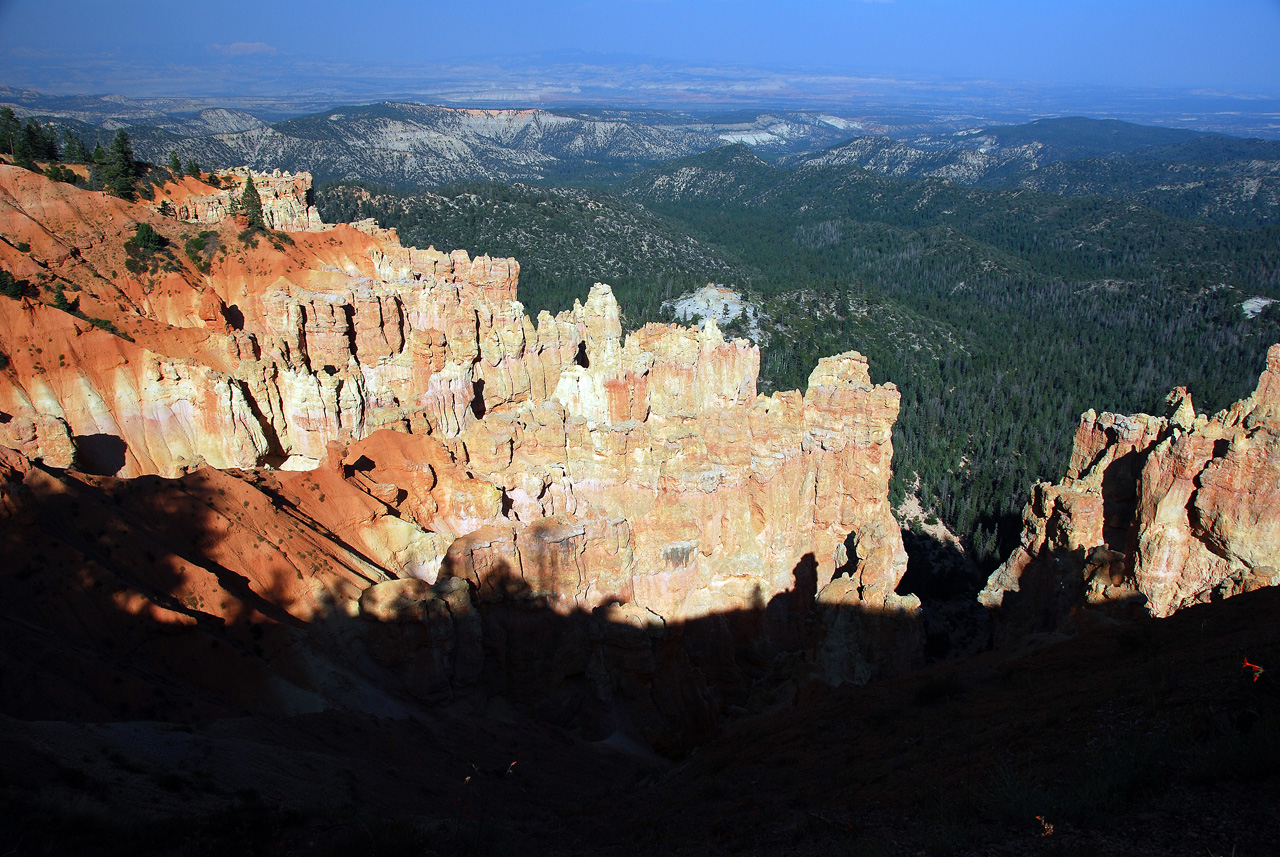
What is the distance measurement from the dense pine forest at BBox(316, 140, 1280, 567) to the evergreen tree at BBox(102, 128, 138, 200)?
5533 cm

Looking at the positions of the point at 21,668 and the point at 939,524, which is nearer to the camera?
the point at 21,668

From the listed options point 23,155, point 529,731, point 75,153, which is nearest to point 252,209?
point 23,155

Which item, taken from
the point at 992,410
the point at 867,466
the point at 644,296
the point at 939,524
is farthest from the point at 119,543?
the point at 644,296

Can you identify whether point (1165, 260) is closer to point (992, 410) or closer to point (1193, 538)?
point (992, 410)

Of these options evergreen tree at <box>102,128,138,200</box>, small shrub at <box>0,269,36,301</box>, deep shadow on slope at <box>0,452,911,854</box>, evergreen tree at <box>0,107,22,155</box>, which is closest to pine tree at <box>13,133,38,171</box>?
evergreen tree at <box>0,107,22,155</box>

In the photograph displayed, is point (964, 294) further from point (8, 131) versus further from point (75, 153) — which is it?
Result: point (8, 131)

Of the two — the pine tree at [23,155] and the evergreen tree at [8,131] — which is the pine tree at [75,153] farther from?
the pine tree at [23,155]

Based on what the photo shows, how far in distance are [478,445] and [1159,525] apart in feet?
76.2

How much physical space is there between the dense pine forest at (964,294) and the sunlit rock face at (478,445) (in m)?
28.2

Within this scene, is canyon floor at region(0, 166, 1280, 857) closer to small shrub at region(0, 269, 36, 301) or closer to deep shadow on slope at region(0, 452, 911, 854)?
deep shadow on slope at region(0, 452, 911, 854)

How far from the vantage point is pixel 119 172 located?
162 ft

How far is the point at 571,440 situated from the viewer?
1161 inches

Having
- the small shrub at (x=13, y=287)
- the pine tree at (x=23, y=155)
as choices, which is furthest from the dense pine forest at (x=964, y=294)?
the pine tree at (x=23, y=155)

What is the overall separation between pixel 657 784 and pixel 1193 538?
63.1ft
